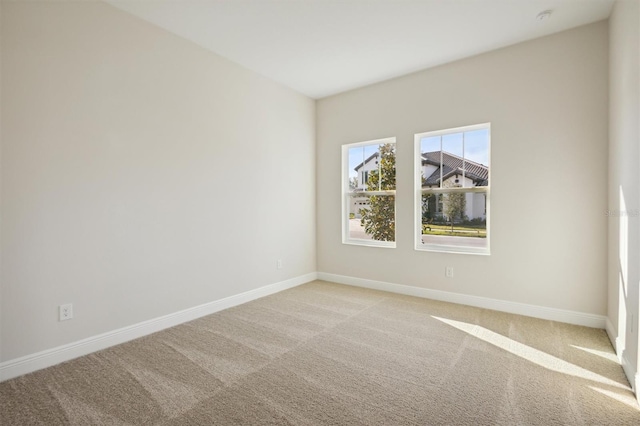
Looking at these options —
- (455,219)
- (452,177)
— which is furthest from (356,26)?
(455,219)

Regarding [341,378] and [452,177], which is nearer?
[341,378]

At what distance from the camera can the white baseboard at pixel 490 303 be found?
3.08 m

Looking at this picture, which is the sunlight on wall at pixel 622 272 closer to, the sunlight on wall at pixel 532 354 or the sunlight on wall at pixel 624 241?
the sunlight on wall at pixel 624 241

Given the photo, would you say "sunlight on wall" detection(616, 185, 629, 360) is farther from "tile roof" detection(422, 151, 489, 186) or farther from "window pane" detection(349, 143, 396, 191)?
"window pane" detection(349, 143, 396, 191)

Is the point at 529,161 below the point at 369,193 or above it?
above


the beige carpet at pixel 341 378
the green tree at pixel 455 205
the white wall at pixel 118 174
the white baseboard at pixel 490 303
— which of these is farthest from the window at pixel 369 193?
the beige carpet at pixel 341 378

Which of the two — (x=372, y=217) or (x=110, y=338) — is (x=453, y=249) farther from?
(x=110, y=338)

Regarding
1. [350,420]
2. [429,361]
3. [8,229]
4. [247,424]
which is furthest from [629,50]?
[8,229]

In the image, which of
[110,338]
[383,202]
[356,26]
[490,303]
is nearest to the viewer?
[110,338]

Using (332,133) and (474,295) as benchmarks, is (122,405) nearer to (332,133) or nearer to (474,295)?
(474,295)

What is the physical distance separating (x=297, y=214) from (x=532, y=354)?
10.5ft

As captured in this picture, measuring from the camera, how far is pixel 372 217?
→ 182 inches

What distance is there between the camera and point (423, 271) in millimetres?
4039

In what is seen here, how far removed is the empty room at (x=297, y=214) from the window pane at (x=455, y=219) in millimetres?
26
